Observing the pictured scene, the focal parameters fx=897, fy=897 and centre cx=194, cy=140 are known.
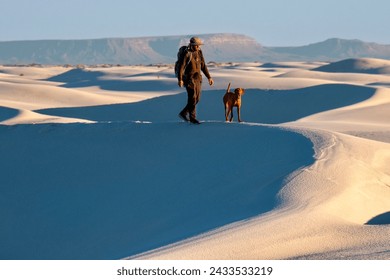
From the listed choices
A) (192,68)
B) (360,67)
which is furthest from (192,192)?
(360,67)

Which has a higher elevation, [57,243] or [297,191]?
[297,191]

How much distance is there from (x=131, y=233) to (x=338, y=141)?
3.42 metres

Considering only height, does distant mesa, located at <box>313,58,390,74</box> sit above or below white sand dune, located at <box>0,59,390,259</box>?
below

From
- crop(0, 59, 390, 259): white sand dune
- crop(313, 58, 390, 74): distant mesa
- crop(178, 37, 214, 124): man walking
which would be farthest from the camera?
crop(313, 58, 390, 74): distant mesa

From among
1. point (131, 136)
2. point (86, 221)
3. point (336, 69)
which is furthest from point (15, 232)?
point (336, 69)

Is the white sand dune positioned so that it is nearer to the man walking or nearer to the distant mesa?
the man walking

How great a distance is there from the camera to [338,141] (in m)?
12.0

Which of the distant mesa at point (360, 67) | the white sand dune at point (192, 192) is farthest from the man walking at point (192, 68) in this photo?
the distant mesa at point (360, 67)

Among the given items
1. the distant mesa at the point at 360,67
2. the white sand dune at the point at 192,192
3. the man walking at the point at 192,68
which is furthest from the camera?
the distant mesa at the point at 360,67

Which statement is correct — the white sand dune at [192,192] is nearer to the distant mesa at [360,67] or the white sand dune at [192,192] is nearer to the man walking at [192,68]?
the man walking at [192,68]

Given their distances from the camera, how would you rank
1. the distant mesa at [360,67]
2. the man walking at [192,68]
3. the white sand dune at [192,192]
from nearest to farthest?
the white sand dune at [192,192]
the man walking at [192,68]
the distant mesa at [360,67]

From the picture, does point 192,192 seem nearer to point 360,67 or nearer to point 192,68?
point 192,68

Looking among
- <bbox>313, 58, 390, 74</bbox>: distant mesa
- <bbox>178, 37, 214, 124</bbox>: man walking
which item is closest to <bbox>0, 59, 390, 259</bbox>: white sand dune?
Result: <bbox>178, 37, 214, 124</bbox>: man walking
